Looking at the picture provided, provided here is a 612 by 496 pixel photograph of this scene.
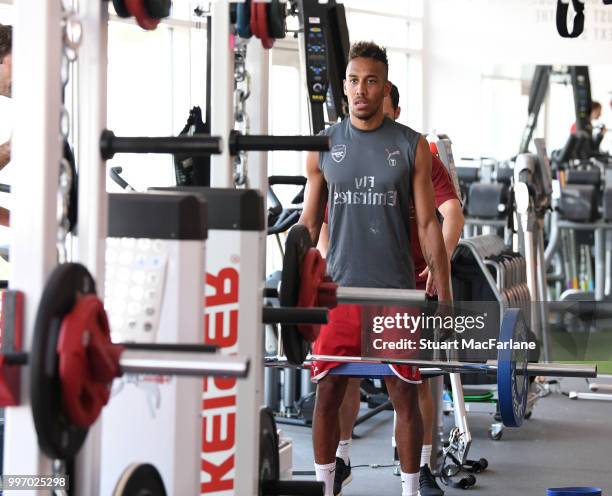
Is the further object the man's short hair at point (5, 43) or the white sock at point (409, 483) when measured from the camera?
the white sock at point (409, 483)

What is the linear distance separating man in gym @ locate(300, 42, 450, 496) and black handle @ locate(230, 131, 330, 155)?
3.90 feet

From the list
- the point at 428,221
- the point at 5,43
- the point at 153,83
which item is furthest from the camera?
the point at 153,83

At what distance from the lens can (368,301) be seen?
3.04 meters

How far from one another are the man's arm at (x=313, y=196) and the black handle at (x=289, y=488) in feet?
4.52

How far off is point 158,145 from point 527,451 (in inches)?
140

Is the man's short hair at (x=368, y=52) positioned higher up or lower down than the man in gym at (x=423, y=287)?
higher up

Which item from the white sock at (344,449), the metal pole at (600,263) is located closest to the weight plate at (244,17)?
the white sock at (344,449)

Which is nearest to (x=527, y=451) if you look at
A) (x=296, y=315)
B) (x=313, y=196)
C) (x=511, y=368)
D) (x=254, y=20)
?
(x=313, y=196)

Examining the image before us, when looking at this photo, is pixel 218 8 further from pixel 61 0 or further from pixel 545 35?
pixel 545 35

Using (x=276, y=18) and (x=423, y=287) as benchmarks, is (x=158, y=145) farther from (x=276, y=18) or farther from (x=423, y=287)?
(x=423, y=287)

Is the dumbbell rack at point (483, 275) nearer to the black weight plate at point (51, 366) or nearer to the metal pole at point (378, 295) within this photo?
the metal pole at point (378, 295)

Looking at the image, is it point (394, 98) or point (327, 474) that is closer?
point (327, 474)

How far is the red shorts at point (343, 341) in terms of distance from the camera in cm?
400

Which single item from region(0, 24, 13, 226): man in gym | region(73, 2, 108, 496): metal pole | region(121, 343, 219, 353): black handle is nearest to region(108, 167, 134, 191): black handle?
region(0, 24, 13, 226): man in gym
